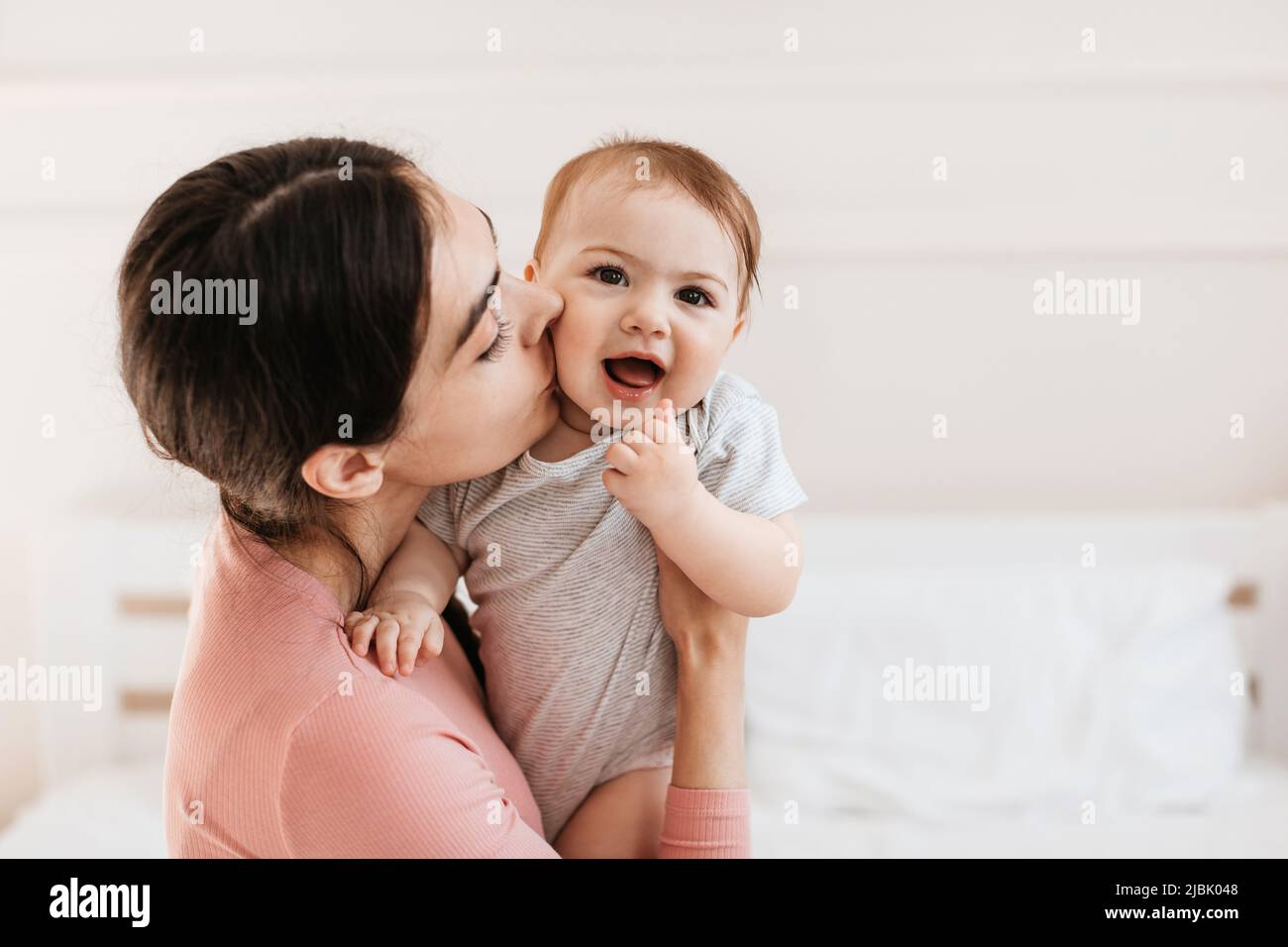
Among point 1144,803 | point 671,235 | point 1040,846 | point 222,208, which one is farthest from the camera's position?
point 1144,803

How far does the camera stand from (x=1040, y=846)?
1.62 metres

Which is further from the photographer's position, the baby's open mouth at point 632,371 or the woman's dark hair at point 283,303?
the baby's open mouth at point 632,371

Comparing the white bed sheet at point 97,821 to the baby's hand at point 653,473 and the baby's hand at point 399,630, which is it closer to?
the baby's hand at point 399,630

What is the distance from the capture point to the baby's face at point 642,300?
0.84 m

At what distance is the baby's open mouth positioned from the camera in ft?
2.81

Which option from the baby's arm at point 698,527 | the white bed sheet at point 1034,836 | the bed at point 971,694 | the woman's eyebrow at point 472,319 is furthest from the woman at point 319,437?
the bed at point 971,694

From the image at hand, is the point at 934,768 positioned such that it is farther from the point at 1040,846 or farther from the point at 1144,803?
the point at 1144,803

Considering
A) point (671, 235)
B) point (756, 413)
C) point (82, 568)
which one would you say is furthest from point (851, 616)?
point (82, 568)

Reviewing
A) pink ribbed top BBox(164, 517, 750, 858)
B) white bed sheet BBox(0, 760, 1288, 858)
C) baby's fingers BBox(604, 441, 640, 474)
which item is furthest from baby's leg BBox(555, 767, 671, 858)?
white bed sheet BBox(0, 760, 1288, 858)

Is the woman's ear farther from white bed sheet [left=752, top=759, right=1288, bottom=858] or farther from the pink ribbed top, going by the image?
white bed sheet [left=752, top=759, right=1288, bottom=858]

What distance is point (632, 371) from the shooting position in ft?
2.82

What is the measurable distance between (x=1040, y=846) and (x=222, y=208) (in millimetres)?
1444

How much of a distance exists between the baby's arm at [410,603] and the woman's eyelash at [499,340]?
22 cm

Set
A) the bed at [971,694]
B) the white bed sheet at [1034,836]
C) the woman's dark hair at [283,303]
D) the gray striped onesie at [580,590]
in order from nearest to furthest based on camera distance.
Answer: the woman's dark hair at [283,303] < the gray striped onesie at [580,590] < the white bed sheet at [1034,836] < the bed at [971,694]
